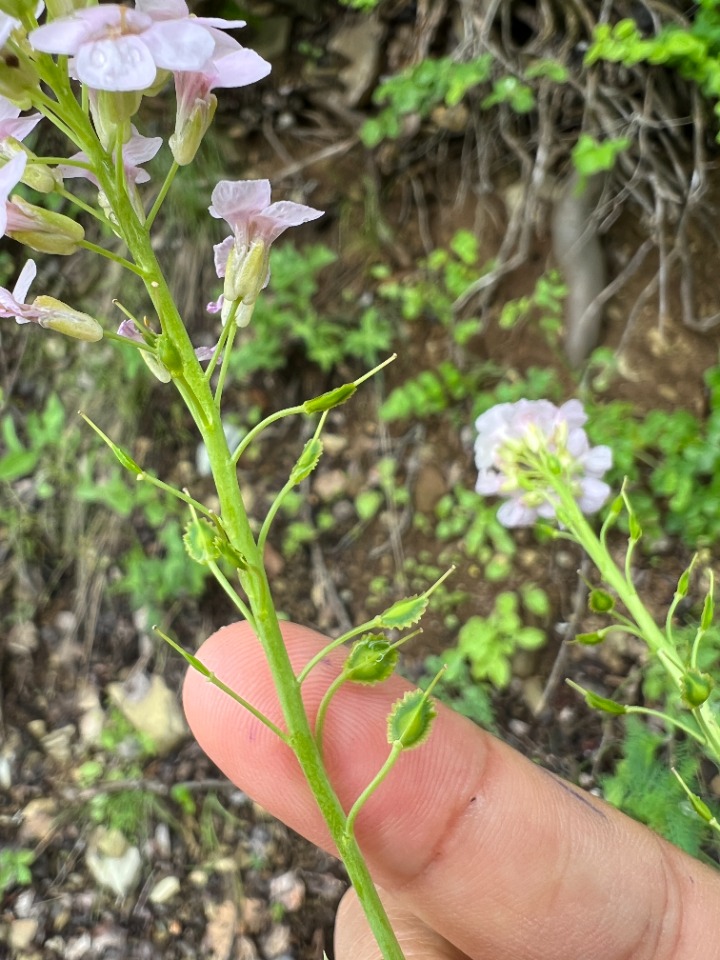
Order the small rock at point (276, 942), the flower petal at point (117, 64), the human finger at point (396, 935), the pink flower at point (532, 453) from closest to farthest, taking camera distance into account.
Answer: the flower petal at point (117, 64) < the human finger at point (396, 935) < the pink flower at point (532, 453) < the small rock at point (276, 942)

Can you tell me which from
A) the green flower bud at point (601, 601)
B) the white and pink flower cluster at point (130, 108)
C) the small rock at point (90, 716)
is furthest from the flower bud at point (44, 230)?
the small rock at point (90, 716)

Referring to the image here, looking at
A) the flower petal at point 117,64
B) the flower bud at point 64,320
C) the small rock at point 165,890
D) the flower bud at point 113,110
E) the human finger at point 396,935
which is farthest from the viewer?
the small rock at point 165,890

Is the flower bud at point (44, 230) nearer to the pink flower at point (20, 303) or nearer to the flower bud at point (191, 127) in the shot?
the pink flower at point (20, 303)

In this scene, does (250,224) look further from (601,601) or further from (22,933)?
(22,933)

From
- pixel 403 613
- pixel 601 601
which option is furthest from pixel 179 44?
pixel 601 601

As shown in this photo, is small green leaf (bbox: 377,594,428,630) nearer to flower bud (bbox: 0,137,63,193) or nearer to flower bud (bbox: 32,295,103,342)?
flower bud (bbox: 32,295,103,342)

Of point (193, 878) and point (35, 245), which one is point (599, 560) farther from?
point (193, 878)

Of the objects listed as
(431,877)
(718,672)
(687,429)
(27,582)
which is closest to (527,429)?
(687,429)

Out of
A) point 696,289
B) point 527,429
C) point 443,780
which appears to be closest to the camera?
point 443,780
